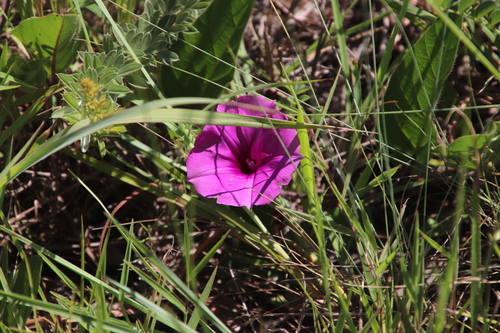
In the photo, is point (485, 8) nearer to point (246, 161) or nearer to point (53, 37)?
point (246, 161)

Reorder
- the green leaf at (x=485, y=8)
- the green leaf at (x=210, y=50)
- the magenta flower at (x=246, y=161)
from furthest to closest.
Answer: the green leaf at (x=210, y=50) → the green leaf at (x=485, y=8) → the magenta flower at (x=246, y=161)

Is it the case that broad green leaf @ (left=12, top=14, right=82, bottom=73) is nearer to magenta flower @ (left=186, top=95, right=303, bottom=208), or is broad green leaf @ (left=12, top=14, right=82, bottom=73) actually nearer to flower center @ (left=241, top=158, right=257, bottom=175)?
magenta flower @ (left=186, top=95, right=303, bottom=208)

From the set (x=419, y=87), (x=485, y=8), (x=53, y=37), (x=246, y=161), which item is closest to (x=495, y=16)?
(x=485, y=8)

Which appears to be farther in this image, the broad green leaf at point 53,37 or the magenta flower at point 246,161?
the broad green leaf at point 53,37

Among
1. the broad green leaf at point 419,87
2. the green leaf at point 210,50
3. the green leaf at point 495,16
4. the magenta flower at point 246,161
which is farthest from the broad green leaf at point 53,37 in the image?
the green leaf at point 495,16

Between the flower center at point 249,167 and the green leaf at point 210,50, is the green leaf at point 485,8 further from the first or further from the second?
the flower center at point 249,167

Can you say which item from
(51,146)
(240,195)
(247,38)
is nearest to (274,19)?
(247,38)

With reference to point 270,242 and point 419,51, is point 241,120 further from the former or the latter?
point 419,51
